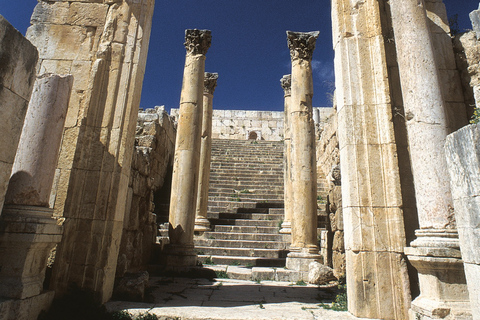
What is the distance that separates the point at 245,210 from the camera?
11.6 meters

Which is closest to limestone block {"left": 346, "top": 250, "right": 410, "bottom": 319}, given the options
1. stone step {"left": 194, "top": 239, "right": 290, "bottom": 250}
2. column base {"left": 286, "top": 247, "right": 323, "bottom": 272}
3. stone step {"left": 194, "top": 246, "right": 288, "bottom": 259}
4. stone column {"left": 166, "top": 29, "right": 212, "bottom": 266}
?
column base {"left": 286, "top": 247, "right": 323, "bottom": 272}

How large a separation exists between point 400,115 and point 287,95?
8028mm

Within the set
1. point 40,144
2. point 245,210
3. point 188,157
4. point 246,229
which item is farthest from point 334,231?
point 40,144

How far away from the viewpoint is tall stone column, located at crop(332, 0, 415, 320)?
3.96m

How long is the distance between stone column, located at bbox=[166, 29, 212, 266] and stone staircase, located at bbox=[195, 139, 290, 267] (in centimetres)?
118

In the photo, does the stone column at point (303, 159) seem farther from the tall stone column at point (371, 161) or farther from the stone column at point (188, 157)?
the tall stone column at point (371, 161)

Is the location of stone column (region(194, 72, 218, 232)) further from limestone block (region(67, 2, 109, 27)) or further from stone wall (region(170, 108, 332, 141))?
stone wall (region(170, 108, 332, 141))

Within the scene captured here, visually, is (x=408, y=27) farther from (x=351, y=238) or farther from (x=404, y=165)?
(x=351, y=238)

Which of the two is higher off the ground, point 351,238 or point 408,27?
point 408,27

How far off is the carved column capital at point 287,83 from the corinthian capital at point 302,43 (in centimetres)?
285

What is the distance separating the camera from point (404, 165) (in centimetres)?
441

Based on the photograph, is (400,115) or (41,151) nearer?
(41,151)

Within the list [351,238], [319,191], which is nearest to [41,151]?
[351,238]

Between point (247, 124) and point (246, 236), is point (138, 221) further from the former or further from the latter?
point (247, 124)
